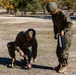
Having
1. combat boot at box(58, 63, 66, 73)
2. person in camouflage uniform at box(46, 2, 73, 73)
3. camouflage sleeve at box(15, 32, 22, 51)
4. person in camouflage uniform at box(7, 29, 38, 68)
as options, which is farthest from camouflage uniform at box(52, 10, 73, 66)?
camouflage sleeve at box(15, 32, 22, 51)

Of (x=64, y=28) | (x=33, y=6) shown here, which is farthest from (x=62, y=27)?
(x=33, y=6)

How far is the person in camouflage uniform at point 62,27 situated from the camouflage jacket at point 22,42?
0.80 meters

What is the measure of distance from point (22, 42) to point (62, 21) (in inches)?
53.4

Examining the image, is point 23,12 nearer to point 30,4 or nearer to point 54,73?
point 30,4

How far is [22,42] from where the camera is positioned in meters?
8.12

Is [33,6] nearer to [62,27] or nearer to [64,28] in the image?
[62,27]

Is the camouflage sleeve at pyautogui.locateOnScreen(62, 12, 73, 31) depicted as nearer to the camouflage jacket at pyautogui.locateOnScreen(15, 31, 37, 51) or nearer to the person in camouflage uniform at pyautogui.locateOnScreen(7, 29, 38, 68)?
the person in camouflage uniform at pyautogui.locateOnScreen(7, 29, 38, 68)

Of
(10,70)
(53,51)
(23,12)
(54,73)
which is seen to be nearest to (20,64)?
(10,70)

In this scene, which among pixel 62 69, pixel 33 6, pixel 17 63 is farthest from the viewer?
pixel 33 6

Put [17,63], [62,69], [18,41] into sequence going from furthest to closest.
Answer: [17,63] → [18,41] → [62,69]

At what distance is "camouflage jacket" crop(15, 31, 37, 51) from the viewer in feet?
26.2

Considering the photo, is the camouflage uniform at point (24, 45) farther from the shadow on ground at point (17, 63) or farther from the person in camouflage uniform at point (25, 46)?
the shadow on ground at point (17, 63)

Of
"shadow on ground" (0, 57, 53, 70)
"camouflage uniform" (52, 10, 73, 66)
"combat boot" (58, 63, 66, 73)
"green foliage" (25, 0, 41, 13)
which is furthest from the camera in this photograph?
"green foliage" (25, 0, 41, 13)

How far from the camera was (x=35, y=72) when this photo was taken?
7.92m
